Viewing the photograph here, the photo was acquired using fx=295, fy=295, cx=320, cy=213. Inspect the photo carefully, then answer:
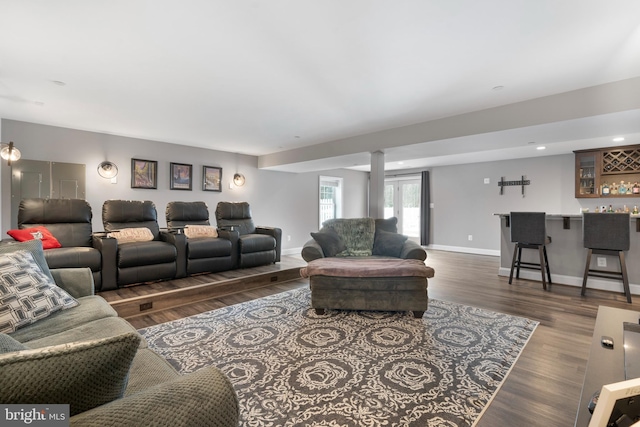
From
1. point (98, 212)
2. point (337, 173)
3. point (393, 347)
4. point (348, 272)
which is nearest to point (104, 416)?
point (393, 347)

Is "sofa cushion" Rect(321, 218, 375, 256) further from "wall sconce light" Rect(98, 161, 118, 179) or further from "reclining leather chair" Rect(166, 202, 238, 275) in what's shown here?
"wall sconce light" Rect(98, 161, 118, 179)

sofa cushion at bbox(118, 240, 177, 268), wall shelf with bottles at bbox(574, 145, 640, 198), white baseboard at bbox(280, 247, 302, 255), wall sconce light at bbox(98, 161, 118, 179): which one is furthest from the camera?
white baseboard at bbox(280, 247, 302, 255)

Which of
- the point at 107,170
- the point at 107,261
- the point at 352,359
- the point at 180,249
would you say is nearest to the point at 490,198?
the point at 352,359

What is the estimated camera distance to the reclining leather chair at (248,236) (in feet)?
15.1

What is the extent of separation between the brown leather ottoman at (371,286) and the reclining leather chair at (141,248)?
2019 mm

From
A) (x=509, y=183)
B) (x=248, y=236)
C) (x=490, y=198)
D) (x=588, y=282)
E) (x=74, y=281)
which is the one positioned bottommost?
(x=588, y=282)

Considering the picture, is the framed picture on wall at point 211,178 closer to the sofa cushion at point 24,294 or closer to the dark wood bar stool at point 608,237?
the sofa cushion at point 24,294

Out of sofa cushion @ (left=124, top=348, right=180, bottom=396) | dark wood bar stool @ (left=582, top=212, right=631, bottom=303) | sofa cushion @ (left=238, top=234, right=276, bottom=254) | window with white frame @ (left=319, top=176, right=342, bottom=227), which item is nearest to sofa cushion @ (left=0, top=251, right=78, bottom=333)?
sofa cushion @ (left=124, top=348, right=180, bottom=396)

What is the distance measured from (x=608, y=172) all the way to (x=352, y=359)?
6192 mm

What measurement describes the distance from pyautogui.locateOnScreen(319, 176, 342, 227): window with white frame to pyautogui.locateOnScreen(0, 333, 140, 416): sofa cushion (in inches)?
289

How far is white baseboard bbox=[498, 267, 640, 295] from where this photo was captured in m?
3.75

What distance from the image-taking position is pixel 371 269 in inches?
113

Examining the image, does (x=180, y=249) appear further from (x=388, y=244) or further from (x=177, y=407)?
(x=177, y=407)

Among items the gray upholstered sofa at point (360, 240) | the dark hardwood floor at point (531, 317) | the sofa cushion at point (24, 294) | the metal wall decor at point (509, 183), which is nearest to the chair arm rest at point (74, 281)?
the sofa cushion at point (24, 294)
